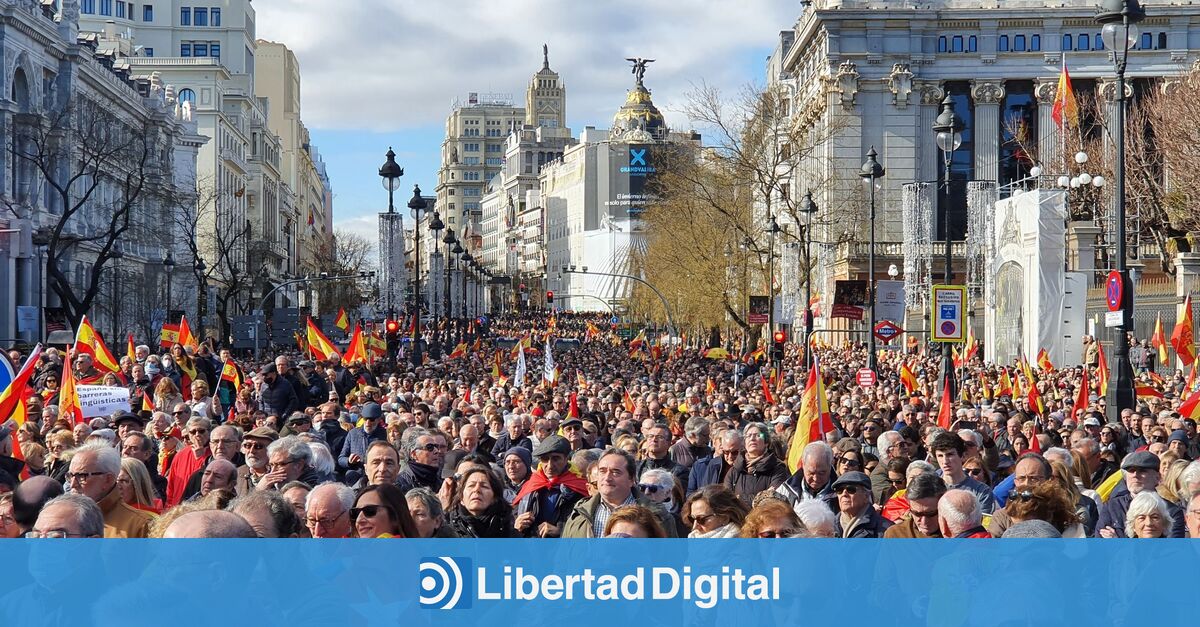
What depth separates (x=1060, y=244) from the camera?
4206 centimetres

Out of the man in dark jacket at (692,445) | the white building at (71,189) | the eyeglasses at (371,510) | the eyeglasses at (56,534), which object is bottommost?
the man in dark jacket at (692,445)

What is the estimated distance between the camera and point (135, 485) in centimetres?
909

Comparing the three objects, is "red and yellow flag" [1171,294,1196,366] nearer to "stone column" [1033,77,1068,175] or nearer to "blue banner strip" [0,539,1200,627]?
"blue banner strip" [0,539,1200,627]

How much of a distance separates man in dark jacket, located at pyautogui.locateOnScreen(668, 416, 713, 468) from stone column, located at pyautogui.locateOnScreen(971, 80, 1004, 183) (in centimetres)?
6391

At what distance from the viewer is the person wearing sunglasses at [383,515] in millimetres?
6594

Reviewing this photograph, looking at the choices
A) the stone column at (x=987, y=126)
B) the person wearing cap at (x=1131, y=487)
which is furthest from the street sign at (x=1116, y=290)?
the stone column at (x=987, y=126)

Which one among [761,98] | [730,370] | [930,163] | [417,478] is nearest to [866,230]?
[930,163]

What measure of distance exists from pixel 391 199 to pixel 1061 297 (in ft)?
53.6

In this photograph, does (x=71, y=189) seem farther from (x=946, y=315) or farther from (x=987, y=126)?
(x=946, y=315)

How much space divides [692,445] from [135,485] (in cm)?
708

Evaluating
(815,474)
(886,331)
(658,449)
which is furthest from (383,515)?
(886,331)

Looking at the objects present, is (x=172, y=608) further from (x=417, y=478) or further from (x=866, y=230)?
(x=866, y=230)

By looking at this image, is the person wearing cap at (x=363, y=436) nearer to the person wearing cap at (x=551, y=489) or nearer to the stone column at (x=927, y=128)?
the person wearing cap at (x=551, y=489)

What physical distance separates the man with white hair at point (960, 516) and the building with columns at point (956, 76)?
67646 mm
